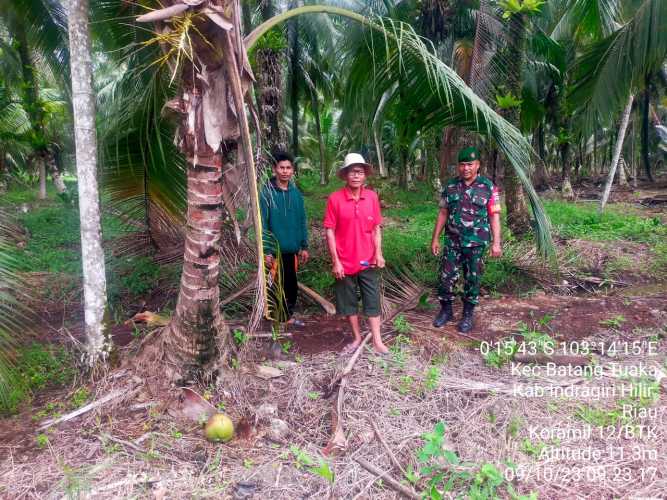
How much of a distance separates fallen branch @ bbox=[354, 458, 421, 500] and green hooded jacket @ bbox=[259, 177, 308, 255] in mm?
1854

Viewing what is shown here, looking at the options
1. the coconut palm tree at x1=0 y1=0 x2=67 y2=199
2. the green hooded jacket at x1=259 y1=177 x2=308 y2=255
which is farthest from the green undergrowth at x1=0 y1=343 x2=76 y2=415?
the coconut palm tree at x1=0 y1=0 x2=67 y2=199

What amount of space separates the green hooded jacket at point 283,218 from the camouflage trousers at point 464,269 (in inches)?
54.8

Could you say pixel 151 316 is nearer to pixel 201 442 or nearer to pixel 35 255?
pixel 201 442

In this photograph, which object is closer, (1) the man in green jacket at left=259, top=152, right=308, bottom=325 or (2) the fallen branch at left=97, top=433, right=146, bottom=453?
(2) the fallen branch at left=97, top=433, right=146, bottom=453

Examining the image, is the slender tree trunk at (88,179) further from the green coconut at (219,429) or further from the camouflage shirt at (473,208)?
the camouflage shirt at (473,208)

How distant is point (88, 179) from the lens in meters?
3.22

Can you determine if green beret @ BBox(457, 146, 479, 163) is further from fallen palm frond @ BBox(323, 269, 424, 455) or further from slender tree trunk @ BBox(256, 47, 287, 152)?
slender tree trunk @ BBox(256, 47, 287, 152)

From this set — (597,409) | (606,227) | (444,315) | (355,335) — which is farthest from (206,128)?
(606,227)

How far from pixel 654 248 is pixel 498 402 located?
5.25 metres

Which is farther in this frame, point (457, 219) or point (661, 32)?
point (661, 32)

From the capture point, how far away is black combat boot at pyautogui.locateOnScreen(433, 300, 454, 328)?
4383 millimetres

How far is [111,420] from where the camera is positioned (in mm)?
2934

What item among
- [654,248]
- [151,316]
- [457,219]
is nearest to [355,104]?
[457,219]

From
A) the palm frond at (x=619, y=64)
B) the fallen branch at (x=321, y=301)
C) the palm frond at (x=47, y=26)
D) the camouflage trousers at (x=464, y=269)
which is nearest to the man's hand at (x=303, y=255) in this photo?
the fallen branch at (x=321, y=301)
